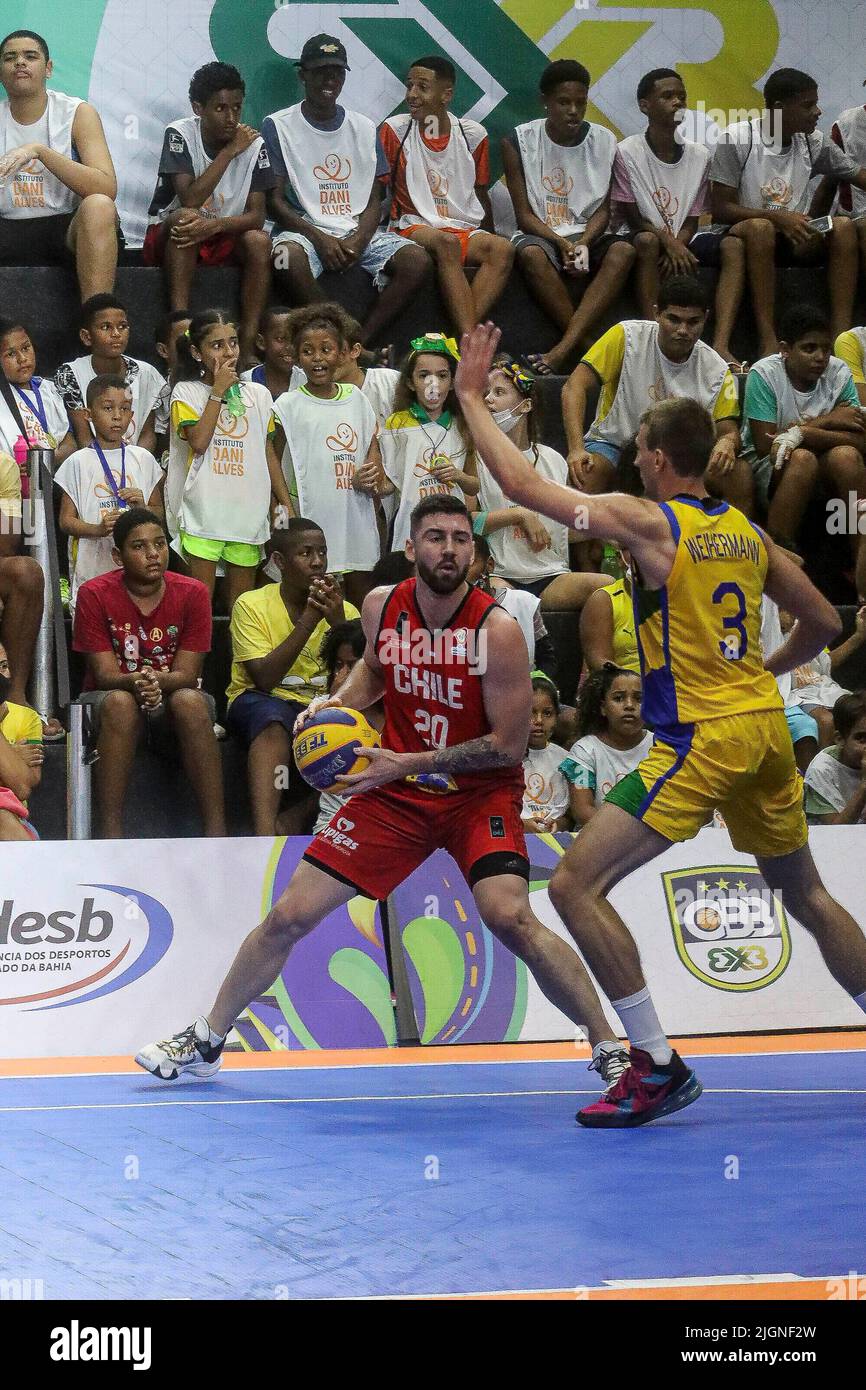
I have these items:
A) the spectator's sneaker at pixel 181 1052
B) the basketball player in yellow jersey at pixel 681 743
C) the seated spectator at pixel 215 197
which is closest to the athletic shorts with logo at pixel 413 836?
the basketball player in yellow jersey at pixel 681 743

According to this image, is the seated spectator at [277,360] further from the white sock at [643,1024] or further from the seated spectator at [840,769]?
the white sock at [643,1024]

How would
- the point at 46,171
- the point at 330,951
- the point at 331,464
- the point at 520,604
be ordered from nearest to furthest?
the point at 330,951 → the point at 520,604 → the point at 331,464 → the point at 46,171

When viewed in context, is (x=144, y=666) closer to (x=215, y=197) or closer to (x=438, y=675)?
(x=438, y=675)

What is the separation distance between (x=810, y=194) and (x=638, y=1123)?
639 cm

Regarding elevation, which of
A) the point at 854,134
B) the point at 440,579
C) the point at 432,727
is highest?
the point at 854,134

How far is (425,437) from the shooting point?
7352 millimetres

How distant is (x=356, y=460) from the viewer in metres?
7.27

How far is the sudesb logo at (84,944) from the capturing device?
5.76 metres

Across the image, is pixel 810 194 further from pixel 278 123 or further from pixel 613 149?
pixel 278 123

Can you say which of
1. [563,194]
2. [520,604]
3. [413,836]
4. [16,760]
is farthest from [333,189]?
[413,836]

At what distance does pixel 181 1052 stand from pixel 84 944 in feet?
3.51

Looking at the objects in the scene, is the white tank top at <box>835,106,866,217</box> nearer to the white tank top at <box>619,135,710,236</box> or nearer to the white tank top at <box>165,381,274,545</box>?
the white tank top at <box>619,135,710,236</box>

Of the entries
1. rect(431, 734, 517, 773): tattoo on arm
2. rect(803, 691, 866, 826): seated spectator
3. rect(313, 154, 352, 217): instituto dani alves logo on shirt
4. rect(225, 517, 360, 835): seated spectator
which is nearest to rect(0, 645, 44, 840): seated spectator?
rect(225, 517, 360, 835): seated spectator

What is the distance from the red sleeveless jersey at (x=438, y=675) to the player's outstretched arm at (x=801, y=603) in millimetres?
854
